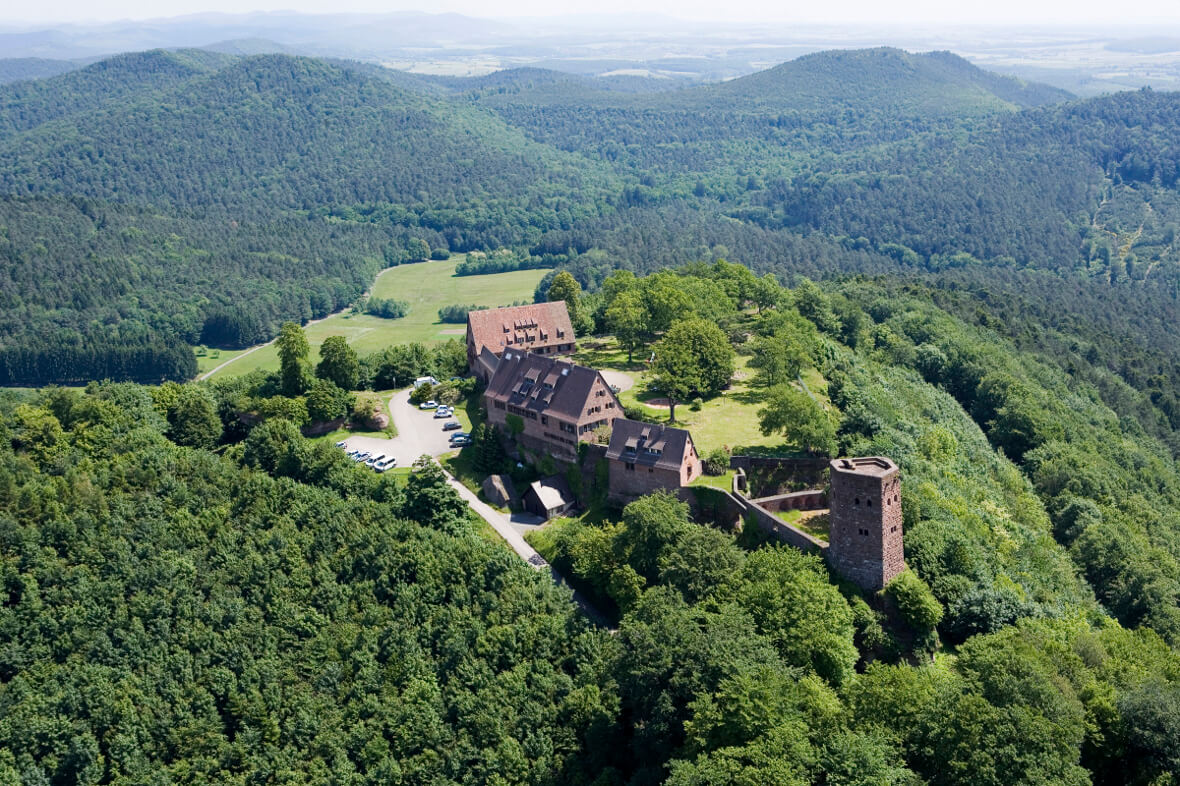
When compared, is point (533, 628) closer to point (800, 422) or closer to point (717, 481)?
point (717, 481)

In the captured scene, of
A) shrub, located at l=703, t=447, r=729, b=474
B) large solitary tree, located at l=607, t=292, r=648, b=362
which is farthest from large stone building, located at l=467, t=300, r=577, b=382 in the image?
shrub, located at l=703, t=447, r=729, b=474

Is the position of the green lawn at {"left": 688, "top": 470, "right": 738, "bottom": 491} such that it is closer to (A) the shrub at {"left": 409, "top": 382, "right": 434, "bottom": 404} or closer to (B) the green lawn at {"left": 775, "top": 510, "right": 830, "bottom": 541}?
(B) the green lawn at {"left": 775, "top": 510, "right": 830, "bottom": 541}

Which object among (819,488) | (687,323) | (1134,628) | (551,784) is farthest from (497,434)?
(1134,628)

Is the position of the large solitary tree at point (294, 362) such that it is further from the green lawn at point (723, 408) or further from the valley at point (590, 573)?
the green lawn at point (723, 408)

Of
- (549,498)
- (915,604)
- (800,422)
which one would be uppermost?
(800,422)

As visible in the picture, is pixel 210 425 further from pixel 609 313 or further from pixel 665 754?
pixel 665 754

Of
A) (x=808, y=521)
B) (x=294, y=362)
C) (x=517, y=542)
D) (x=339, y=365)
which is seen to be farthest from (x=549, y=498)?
(x=294, y=362)
